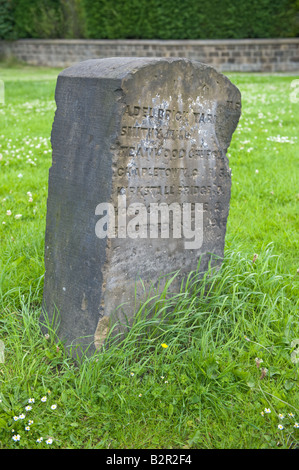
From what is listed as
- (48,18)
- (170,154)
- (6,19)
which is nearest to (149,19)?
(48,18)

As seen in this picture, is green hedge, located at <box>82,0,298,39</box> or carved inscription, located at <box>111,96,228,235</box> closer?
carved inscription, located at <box>111,96,228,235</box>

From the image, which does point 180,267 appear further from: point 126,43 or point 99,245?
point 126,43

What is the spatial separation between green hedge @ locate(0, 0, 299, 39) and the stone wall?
2.00ft

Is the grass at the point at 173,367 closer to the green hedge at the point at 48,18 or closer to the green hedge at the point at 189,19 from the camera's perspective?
the green hedge at the point at 189,19

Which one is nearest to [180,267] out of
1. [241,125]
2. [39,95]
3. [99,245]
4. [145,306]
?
[145,306]

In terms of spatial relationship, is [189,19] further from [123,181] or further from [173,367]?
[173,367]

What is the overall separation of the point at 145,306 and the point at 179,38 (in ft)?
59.6

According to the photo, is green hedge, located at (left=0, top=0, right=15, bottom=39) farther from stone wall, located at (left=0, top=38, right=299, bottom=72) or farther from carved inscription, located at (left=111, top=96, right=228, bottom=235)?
carved inscription, located at (left=111, top=96, right=228, bottom=235)

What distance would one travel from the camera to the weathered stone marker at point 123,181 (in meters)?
2.52

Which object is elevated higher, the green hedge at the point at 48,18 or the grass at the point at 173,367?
the green hedge at the point at 48,18

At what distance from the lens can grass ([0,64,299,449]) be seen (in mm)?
2266

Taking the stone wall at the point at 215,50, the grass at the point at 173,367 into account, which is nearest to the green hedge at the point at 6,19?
the stone wall at the point at 215,50

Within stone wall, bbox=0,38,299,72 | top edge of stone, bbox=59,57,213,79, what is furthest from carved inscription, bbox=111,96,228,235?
stone wall, bbox=0,38,299,72

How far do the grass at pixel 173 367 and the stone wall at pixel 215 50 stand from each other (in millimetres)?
15820
